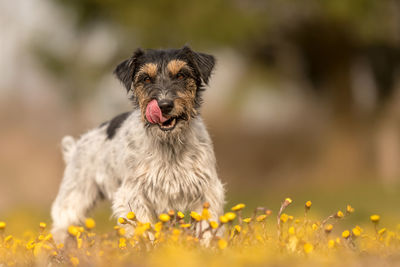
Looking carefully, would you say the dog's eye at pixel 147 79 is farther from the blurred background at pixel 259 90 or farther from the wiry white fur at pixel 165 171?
the blurred background at pixel 259 90

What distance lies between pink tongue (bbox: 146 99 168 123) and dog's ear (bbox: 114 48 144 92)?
59cm

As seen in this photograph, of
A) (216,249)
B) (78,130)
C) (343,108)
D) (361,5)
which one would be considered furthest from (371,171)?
(216,249)

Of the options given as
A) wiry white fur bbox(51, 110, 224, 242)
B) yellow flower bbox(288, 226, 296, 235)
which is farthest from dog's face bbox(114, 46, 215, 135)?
yellow flower bbox(288, 226, 296, 235)

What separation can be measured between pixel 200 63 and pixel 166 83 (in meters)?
0.52

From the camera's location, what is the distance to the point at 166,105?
5590 mm

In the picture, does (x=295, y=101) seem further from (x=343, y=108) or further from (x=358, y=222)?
(x=358, y=222)

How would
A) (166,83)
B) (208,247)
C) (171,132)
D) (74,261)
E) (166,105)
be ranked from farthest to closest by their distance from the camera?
(171,132)
(166,83)
(166,105)
(208,247)
(74,261)

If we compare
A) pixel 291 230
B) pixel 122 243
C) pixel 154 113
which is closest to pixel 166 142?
pixel 154 113

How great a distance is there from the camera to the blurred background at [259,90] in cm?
1878

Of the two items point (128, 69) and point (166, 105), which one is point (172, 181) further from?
point (128, 69)

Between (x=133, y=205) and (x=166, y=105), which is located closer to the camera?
(x=166, y=105)

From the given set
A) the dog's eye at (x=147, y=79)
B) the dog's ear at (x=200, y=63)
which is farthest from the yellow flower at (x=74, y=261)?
Result: the dog's ear at (x=200, y=63)

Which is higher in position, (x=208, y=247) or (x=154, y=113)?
(x=154, y=113)

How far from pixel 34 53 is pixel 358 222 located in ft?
43.5
